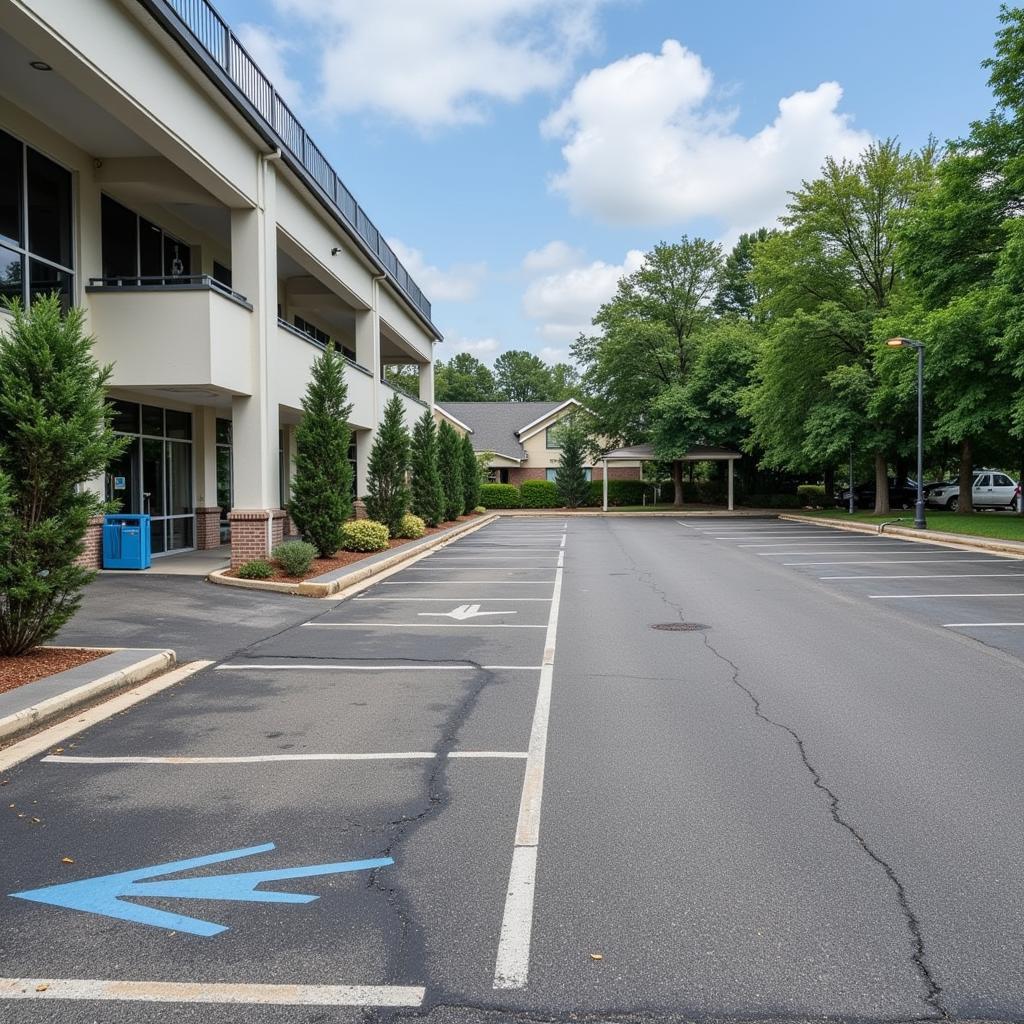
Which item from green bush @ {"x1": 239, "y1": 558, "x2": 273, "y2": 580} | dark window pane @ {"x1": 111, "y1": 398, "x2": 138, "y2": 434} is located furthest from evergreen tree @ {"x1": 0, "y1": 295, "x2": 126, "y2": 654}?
dark window pane @ {"x1": 111, "y1": 398, "x2": 138, "y2": 434}

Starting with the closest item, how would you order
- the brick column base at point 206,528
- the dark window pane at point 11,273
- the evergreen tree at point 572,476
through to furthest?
the dark window pane at point 11,273 → the brick column base at point 206,528 → the evergreen tree at point 572,476

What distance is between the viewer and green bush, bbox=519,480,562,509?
53062 millimetres

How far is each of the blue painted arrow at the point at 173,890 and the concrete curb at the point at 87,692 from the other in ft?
8.72

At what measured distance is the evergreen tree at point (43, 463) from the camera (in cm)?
805

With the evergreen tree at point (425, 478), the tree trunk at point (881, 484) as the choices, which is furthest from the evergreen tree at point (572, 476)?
the evergreen tree at point (425, 478)

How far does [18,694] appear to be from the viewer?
6984 mm

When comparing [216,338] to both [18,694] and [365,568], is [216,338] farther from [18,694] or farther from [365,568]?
[18,694]

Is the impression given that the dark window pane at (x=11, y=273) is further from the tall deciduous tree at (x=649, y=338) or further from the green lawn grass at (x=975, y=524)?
the tall deciduous tree at (x=649, y=338)

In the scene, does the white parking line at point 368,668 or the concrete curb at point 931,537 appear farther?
the concrete curb at point 931,537

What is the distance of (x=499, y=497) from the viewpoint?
2060 inches

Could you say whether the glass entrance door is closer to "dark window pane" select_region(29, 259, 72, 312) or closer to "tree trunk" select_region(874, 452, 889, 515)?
"dark window pane" select_region(29, 259, 72, 312)

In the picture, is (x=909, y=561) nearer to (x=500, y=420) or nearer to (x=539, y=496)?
(x=539, y=496)

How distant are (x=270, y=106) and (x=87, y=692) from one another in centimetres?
1381

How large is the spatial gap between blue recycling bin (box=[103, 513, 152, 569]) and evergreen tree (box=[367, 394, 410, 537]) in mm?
8350
